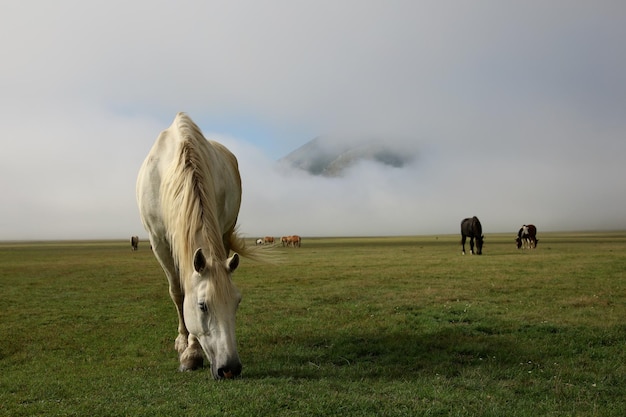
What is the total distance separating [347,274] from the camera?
19375 mm

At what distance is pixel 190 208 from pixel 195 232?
316mm

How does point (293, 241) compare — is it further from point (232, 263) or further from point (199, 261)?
point (199, 261)

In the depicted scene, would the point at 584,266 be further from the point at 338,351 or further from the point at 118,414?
the point at 118,414

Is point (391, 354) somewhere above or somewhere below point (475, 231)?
below

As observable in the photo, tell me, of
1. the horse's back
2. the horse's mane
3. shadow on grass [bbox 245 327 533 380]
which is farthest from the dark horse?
the horse's mane

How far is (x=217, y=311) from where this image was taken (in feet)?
16.3

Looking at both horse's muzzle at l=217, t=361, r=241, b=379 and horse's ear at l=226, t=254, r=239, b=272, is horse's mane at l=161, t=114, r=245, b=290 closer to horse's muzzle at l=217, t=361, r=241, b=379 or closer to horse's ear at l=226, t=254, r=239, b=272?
horse's ear at l=226, t=254, r=239, b=272

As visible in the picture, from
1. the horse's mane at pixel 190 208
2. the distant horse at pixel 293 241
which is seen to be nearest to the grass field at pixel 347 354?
the horse's mane at pixel 190 208

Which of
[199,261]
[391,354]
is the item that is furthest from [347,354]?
[199,261]

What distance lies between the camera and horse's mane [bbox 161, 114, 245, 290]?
5.33 metres

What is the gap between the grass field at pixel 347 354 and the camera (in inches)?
178

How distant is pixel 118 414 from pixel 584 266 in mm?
20390

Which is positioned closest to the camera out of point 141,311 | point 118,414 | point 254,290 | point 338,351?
point 118,414

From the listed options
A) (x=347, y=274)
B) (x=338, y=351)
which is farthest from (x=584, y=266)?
(x=338, y=351)
